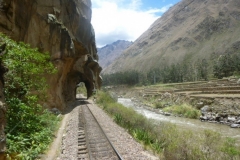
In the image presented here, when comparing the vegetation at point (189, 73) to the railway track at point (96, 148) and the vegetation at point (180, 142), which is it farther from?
the railway track at point (96, 148)

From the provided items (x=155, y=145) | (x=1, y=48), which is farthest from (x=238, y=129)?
(x=1, y=48)

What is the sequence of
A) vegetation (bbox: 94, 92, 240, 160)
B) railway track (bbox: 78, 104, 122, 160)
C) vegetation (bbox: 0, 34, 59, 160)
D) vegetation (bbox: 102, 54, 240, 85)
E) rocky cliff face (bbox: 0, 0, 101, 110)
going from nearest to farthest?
vegetation (bbox: 94, 92, 240, 160) → vegetation (bbox: 0, 34, 59, 160) → railway track (bbox: 78, 104, 122, 160) → rocky cliff face (bbox: 0, 0, 101, 110) → vegetation (bbox: 102, 54, 240, 85)

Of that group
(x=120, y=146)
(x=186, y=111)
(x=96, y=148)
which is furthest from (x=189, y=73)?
(x=96, y=148)

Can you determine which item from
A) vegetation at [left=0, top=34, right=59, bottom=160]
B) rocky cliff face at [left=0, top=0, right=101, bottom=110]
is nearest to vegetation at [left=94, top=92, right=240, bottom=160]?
vegetation at [left=0, top=34, right=59, bottom=160]

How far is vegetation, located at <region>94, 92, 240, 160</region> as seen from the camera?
26.0 feet

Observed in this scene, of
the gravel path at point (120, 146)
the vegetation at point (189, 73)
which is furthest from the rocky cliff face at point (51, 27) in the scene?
the vegetation at point (189, 73)

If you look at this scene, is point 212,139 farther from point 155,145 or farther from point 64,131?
point 64,131

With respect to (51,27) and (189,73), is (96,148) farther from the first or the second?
(189,73)

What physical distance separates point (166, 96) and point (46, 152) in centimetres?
3845

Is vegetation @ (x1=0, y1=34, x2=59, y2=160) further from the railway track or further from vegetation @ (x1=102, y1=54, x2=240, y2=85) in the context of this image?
vegetation @ (x1=102, y1=54, x2=240, y2=85)

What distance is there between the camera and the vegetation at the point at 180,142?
7.93m

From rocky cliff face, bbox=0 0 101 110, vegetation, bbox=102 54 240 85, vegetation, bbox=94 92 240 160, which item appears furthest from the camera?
vegetation, bbox=102 54 240 85

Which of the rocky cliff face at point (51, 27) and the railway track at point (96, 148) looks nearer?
the railway track at point (96, 148)

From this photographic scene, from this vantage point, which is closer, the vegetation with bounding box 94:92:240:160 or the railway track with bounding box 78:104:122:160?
the vegetation with bounding box 94:92:240:160
